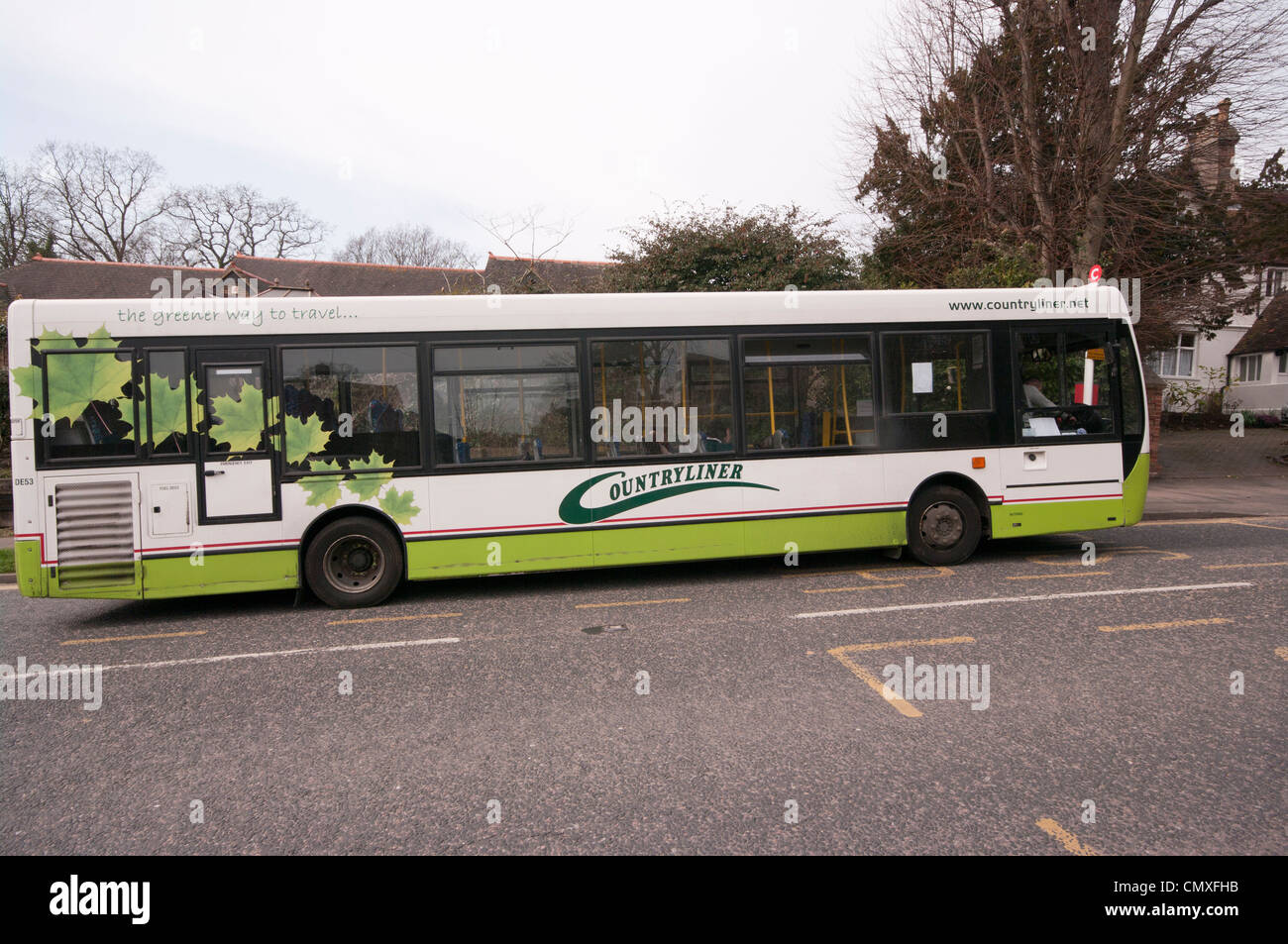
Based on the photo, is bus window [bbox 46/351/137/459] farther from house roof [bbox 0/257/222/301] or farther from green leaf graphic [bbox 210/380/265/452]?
house roof [bbox 0/257/222/301]

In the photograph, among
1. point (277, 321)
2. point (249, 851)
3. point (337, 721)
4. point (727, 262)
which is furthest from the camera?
point (727, 262)

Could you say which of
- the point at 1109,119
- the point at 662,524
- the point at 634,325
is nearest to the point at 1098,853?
the point at 662,524

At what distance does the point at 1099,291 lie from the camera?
341 inches

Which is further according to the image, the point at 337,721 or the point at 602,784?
the point at 337,721

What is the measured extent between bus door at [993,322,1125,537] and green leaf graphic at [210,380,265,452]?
24.4 feet

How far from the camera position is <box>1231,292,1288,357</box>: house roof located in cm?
3222

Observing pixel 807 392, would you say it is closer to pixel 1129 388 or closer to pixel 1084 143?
pixel 1129 388

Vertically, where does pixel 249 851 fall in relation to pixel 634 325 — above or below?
below

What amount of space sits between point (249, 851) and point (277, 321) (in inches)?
208

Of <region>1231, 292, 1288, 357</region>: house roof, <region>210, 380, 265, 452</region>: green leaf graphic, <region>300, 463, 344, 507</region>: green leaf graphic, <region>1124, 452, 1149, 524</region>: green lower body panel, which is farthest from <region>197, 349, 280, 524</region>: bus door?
<region>1231, 292, 1288, 357</region>: house roof
